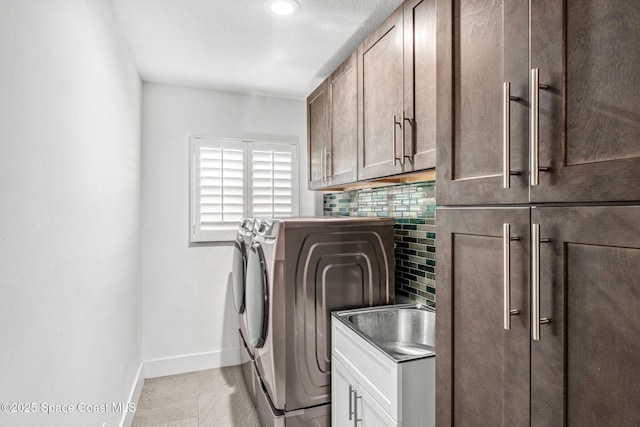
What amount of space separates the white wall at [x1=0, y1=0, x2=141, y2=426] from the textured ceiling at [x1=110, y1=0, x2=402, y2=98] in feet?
0.90

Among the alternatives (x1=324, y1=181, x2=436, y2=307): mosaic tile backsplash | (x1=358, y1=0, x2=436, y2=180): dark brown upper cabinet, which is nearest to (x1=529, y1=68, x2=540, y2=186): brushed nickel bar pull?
(x1=358, y1=0, x2=436, y2=180): dark brown upper cabinet

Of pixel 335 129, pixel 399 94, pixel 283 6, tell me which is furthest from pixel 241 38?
pixel 399 94

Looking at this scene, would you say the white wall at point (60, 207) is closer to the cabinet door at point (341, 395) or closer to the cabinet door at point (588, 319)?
the cabinet door at point (341, 395)

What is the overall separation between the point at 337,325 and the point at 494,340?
1.02m

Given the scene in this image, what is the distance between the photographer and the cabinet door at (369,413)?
4.33ft

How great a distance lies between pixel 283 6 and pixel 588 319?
1.82 metres

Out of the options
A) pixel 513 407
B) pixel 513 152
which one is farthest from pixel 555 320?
pixel 513 152

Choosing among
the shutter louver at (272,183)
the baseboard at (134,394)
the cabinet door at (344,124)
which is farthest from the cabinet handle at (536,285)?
the shutter louver at (272,183)

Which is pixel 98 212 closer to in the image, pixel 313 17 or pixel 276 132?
pixel 313 17

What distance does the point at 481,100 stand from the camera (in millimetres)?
882

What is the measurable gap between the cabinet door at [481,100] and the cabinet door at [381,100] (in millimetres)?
570

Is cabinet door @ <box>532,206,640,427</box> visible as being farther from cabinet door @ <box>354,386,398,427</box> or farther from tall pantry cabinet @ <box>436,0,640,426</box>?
cabinet door @ <box>354,386,398,427</box>

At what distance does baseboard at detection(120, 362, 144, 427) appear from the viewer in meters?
2.10

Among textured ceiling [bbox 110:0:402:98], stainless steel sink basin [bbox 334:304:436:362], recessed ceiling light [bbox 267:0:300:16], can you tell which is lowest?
stainless steel sink basin [bbox 334:304:436:362]
